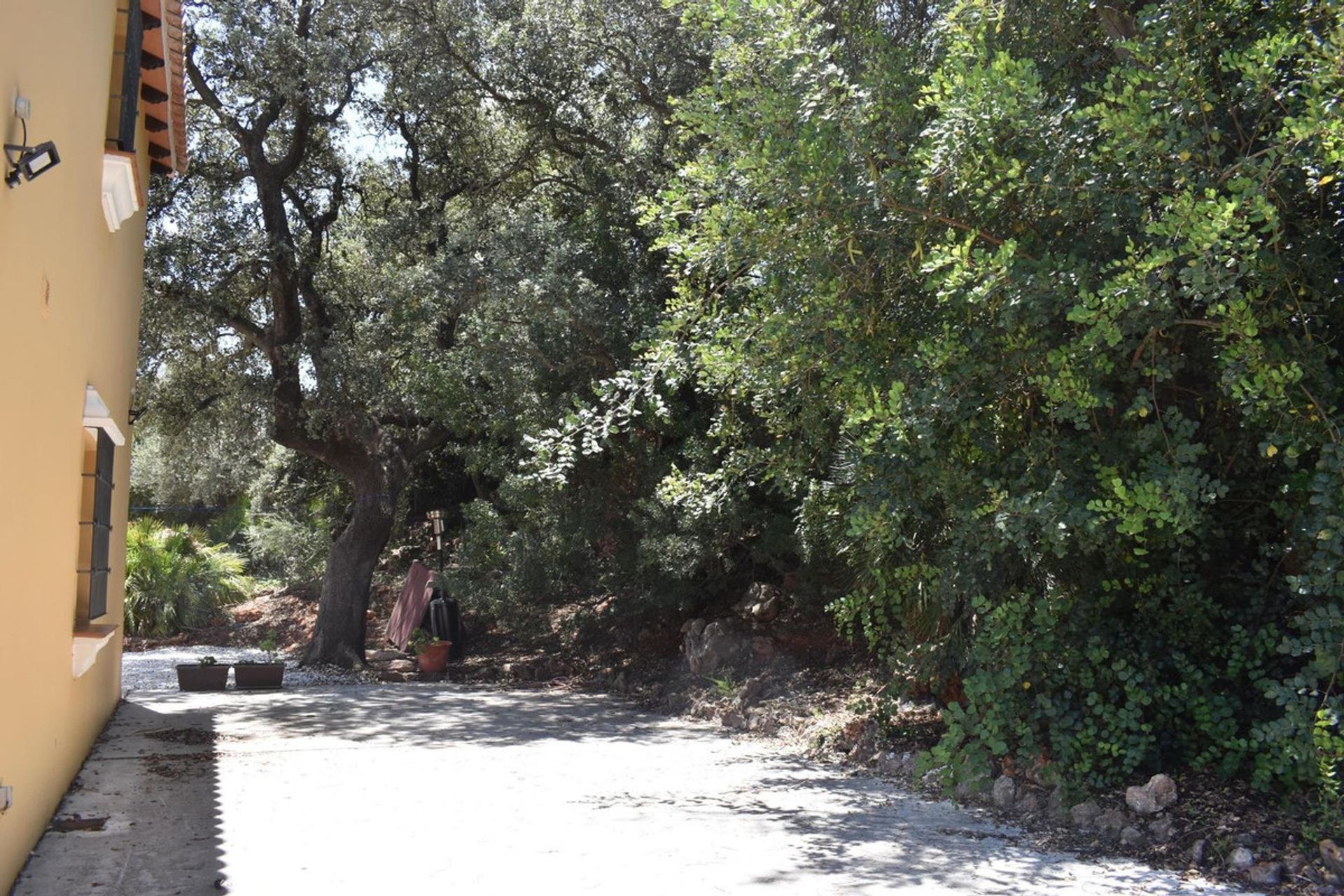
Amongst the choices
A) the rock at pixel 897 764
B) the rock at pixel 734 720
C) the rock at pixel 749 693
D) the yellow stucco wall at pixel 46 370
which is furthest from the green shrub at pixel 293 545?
the rock at pixel 897 764

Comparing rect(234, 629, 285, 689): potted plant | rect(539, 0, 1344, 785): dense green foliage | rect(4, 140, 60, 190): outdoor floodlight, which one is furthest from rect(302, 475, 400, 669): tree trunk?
rect(4, 140, 60, 190): outdoor floodlight

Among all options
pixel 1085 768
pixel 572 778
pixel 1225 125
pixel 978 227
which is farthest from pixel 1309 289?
pixel 572 778

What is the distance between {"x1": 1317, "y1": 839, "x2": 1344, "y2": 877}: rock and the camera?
4.63 metres

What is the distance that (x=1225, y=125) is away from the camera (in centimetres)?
546

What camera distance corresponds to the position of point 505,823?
6023 mm

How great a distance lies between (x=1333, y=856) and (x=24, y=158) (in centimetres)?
579

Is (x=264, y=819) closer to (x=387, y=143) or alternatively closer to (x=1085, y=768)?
(x=1085, y=768)

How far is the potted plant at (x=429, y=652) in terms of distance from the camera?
47.5 ft

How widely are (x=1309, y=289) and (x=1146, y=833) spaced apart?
2741 millimetres

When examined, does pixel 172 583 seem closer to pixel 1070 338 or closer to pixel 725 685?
pixel 725 685

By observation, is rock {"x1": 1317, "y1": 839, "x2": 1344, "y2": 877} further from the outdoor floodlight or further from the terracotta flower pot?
the terracotta flower pot

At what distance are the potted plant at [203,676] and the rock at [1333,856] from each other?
1088 centimetres

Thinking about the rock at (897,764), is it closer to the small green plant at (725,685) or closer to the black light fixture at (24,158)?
the small green plant at (725,685)

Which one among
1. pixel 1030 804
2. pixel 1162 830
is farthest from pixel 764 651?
pixel 1162 830
